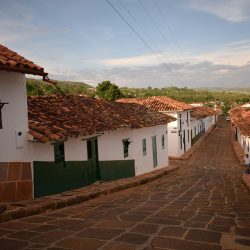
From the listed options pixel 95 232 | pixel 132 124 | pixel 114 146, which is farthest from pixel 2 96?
pixel 132 124

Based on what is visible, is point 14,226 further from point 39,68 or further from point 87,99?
point 87,99

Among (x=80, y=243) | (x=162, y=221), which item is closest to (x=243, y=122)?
(x=162, y=221)

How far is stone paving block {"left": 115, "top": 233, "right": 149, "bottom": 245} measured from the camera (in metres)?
4.84

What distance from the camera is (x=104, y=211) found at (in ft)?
23.2

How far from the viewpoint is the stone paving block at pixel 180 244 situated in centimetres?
467

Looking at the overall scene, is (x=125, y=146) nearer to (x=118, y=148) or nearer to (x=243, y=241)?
(x=118, y=148)

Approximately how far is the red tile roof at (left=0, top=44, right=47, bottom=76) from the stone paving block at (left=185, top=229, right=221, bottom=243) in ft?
14.7

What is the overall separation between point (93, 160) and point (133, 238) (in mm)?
7482

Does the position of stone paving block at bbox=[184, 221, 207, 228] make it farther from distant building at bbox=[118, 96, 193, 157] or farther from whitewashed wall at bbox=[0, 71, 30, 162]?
distant building at bbox=[118, 96, 193, 157]

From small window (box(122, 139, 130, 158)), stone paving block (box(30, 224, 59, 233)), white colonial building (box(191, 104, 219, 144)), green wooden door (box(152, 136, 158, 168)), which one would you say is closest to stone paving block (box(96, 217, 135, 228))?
stone paving block (box(30, 224, 59, 233))

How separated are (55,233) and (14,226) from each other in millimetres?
932

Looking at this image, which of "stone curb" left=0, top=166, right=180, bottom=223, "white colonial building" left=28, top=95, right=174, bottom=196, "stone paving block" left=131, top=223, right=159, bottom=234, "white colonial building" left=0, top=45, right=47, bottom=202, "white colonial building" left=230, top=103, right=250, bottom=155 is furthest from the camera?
"white colonial building" left=230, top=103, right=250, bottom=155

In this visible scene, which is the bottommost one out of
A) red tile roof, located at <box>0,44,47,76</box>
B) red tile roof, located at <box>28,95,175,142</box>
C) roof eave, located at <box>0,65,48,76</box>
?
red tile roof, located at <box>28,95,175,142</box>

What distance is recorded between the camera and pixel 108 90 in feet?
143
